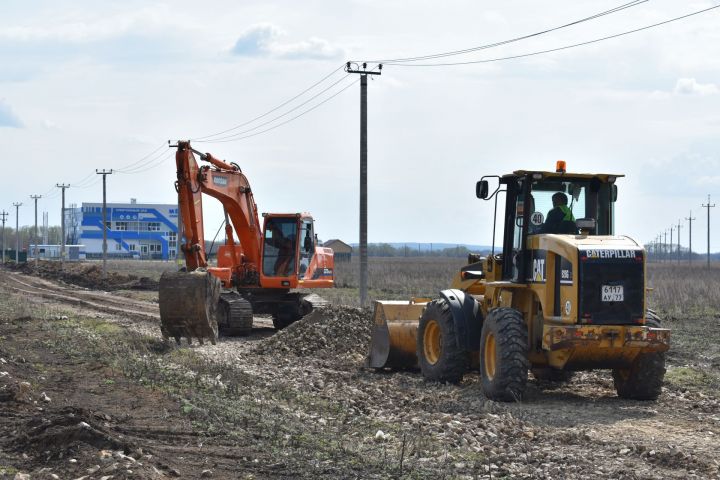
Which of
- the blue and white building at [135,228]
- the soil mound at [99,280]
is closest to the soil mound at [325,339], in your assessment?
the soil mound at [99,280]

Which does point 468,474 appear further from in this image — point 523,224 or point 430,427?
point 523,224

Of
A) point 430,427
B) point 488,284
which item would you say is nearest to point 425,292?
point 488,284

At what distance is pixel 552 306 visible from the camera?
41.0ft

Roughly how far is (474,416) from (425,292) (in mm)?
28576

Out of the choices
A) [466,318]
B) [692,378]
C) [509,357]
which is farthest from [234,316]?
[509,357]

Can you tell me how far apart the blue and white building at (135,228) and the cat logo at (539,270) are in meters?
106

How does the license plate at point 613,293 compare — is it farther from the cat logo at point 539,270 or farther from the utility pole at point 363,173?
the utility pole at point 363,173

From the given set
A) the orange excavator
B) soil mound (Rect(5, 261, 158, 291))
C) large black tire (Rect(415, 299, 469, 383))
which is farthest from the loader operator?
soil mound (Rect(5, 261, 158, 291))

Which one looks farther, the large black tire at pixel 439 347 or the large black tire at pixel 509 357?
the large black tire at pixel 439 347

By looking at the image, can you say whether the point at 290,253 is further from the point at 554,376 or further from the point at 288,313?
the point at 554,376

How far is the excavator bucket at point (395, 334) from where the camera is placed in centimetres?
1579

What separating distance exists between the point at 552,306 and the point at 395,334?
3.83 metres

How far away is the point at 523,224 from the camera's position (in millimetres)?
13227

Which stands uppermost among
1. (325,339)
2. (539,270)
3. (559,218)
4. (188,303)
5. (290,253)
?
(559,218)
